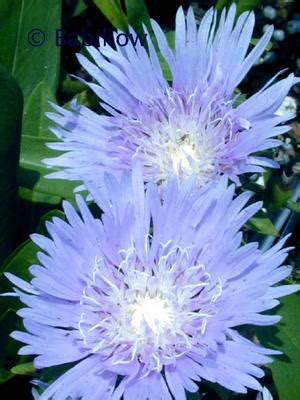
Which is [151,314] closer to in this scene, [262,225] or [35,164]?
[262,225]

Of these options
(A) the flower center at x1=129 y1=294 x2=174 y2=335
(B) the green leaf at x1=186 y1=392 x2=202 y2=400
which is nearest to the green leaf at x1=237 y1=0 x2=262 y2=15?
(A) the flower center at x1=129 y1=294 x2=174 y2=335

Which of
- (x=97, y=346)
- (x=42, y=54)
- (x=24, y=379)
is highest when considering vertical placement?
(x=42, y=54)

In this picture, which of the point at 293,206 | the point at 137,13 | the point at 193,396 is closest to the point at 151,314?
the point at 193,396

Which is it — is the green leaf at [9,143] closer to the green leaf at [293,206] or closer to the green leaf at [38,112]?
the green leaf at [38,112]

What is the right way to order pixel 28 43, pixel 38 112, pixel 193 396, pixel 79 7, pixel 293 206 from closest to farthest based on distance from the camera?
pixel 193 396
pixel 293 206
pixel 38 112
pixel 28 43
pixel 79 7

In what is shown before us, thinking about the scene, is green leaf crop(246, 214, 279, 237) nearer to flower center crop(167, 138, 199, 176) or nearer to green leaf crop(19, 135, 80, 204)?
flower center crop(167, 138, 199, 176)

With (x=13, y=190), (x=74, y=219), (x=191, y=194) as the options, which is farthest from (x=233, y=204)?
(x=13, y=190)

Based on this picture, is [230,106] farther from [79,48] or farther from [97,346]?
[79,48]
